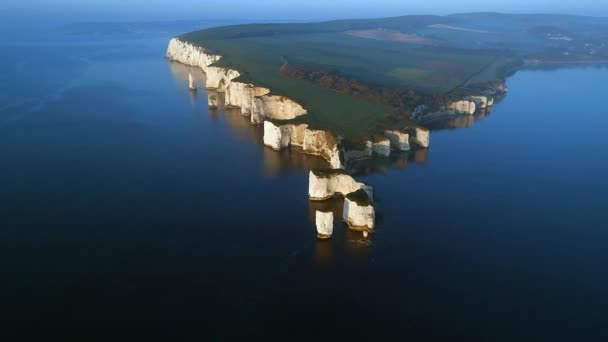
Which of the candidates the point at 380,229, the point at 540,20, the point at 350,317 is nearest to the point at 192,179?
the point at 380,229

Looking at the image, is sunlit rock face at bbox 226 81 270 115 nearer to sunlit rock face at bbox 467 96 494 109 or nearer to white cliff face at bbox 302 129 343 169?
white cliff face at bbox 302 129 343 169

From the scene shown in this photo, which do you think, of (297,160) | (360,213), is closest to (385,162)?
(297,160)

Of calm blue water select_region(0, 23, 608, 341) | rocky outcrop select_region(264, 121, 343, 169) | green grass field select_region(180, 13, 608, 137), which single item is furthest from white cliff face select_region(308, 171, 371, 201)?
green grass field select_region(180, 13, 608, 137)

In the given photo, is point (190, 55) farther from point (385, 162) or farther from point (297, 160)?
point (385, 162)

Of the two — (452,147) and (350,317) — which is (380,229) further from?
(452,147)

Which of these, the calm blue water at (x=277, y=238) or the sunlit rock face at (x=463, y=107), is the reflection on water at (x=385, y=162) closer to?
the calm blue water at (x=277, y=238)

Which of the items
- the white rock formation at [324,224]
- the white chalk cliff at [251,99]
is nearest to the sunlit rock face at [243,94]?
the white chalk cliff at [251,99]
